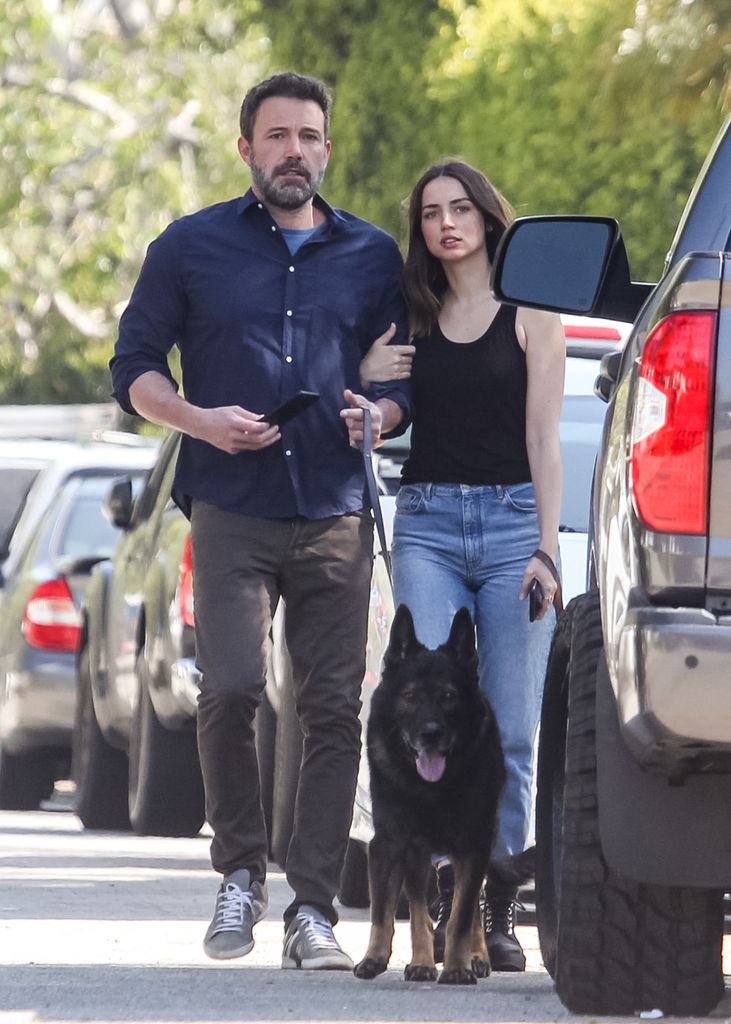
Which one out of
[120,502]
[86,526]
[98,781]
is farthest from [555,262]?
[86,526]

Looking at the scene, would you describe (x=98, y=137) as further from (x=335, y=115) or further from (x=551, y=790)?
(x=551, y=790)

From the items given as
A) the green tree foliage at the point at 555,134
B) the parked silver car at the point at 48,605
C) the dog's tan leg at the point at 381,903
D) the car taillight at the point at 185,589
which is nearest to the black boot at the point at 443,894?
the dog's tan leg at the point at 381,903

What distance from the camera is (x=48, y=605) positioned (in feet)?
46.3

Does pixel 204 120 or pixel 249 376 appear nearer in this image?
pixel 249 376

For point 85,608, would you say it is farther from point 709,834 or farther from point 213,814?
point 709,834

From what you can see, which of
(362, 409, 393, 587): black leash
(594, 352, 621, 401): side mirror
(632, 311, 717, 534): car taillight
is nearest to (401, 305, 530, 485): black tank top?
(362, 409, 393, 587): black leash

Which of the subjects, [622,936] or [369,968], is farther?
[369,968]

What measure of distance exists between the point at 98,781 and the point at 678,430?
8.56m

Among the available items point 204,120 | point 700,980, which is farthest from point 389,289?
point 204,120

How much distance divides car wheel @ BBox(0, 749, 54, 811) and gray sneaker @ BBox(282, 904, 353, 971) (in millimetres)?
8012

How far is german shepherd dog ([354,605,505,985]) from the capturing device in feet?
22.1

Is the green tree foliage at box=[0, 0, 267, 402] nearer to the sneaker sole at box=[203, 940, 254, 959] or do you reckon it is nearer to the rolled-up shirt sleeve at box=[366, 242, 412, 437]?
the rolled-up shirt sleeve at box=[366, 242, 412, 437]

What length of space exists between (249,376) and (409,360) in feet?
1.32

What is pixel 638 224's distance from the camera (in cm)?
2727
